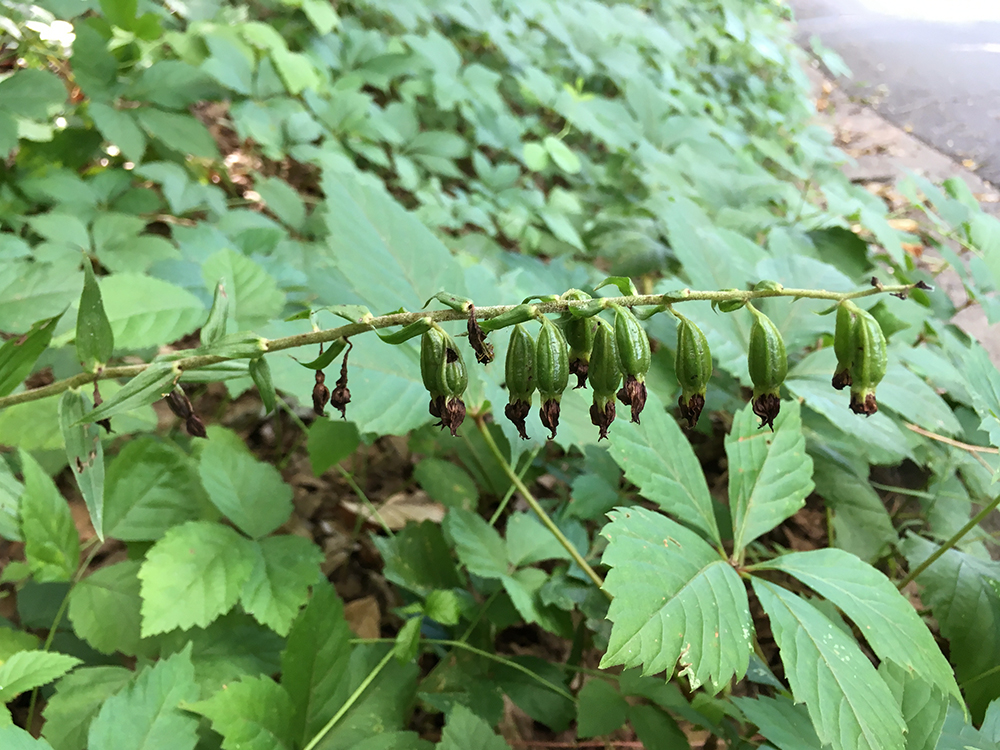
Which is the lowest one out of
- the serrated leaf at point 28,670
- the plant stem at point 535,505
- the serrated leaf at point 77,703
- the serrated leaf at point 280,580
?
the serrated leaf at point 77,703

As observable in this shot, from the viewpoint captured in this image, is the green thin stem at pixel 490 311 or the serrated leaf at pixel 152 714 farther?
the serrated leaf at pixel 152 714

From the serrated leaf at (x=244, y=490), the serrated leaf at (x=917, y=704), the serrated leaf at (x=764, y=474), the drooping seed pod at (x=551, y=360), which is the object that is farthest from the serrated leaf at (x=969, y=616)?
the serrated leaf at (x=244, y=490)

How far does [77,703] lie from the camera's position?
150 cm

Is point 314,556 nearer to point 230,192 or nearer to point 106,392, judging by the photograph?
point 106,392

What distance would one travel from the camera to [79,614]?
1625 millimetres

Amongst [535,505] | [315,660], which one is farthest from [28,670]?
[535,505]

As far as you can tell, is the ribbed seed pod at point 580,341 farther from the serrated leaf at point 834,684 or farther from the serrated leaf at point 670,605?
the serrated leaf at point 834,684

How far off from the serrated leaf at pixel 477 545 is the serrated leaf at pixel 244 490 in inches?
21.2

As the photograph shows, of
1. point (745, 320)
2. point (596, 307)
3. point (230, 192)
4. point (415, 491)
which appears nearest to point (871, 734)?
point (596, 307)

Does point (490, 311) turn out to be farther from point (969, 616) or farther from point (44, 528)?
point (969, 616)

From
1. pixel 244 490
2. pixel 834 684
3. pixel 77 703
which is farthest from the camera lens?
pixel 244 490

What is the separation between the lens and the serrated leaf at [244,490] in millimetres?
1792

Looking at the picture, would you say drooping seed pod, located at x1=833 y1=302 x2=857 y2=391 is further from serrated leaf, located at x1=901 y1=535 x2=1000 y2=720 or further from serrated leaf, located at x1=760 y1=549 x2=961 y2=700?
serrated leaf, located at x1=901 y1=535 x2=1000 y2=720

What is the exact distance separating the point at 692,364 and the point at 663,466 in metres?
0.47
